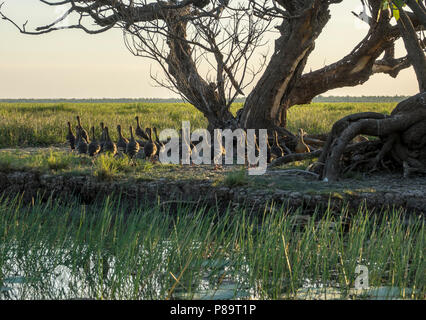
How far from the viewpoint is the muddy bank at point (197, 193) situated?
8.16 metres

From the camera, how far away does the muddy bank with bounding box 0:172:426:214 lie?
26.8ft

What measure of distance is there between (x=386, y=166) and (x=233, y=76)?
3.64 meters

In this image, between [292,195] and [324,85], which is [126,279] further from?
[324,85]

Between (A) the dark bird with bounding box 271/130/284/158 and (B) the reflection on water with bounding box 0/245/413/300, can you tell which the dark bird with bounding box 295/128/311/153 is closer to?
(A) the dark bird with bounding box 271/130/284/158

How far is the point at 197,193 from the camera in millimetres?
8930

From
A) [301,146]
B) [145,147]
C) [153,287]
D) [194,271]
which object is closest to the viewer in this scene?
[153,287]

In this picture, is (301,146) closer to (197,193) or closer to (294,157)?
(294,157)

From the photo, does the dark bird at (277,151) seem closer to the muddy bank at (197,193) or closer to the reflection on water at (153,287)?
the muddy bank at (197,193)

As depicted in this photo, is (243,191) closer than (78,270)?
No

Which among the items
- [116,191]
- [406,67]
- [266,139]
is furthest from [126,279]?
[406,67]

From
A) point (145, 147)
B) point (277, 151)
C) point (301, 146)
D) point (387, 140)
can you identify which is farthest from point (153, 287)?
point (301, 146)

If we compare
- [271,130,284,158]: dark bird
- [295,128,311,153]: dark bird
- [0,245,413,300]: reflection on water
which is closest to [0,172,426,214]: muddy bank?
[0,245,413,300]: reflection on water

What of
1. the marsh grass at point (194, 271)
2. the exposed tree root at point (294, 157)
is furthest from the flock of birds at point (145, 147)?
the marsh grass at point (194, 271)

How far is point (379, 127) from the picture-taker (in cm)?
991
